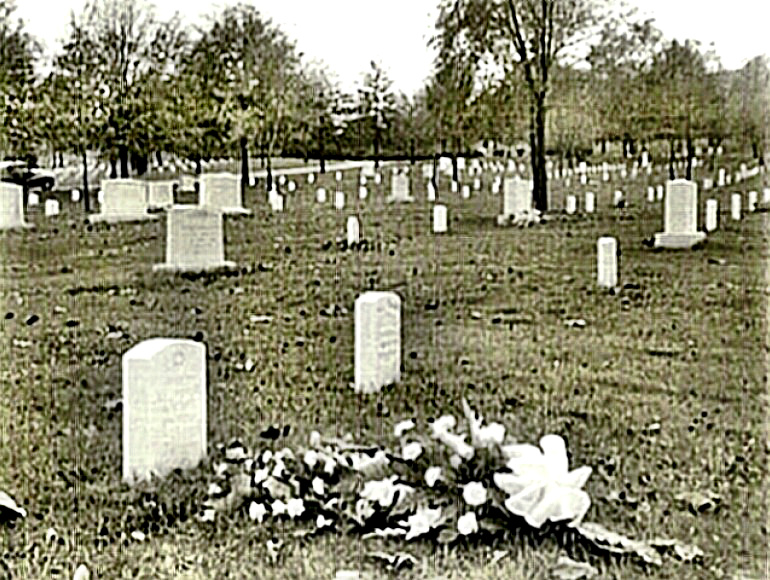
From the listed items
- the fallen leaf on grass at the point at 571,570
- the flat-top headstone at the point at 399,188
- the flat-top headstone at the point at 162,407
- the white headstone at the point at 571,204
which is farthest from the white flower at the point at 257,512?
the white headstone at the point at 571,204

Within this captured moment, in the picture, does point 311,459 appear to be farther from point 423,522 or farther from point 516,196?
point 516,196

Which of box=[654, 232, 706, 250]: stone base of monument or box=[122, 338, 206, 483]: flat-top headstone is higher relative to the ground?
box=[654, 232, 706, 250]: stone base of monument

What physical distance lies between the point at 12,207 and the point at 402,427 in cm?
417

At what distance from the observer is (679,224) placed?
5.66 meters

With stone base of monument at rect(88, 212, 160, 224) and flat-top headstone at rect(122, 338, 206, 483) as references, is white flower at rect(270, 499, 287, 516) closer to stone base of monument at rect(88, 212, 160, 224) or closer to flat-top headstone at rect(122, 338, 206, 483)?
flat-top headstone at rect(122, 338, 206, 483)

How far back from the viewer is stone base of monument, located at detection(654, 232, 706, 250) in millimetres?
5582

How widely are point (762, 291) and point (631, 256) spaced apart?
942mm

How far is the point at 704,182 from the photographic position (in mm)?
4973

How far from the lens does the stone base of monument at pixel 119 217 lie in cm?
559

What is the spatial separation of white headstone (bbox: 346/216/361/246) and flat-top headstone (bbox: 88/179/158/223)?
97 cm

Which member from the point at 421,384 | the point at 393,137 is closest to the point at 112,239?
the point at 393,137

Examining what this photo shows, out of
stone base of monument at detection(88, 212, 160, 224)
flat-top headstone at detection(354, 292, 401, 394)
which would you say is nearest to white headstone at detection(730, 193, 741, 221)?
flat-top headstone at detection(354, 292, 401, 394)

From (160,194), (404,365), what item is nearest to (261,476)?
(404,365)

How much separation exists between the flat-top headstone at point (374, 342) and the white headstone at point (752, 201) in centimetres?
193
